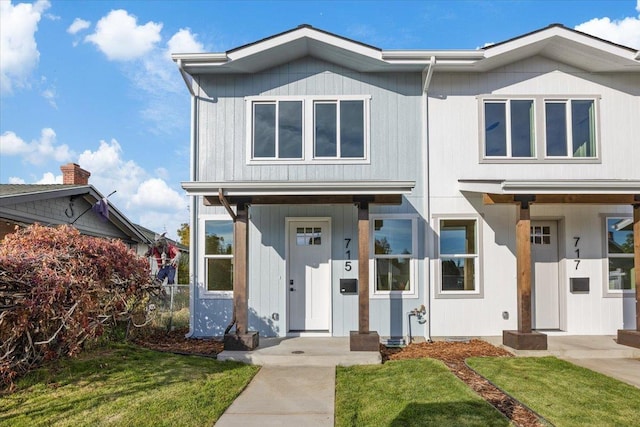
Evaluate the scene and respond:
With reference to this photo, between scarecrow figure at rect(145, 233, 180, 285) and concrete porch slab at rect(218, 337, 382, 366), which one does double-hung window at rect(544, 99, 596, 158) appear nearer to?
concrete porch slab at rect(218, 337, 382, 366)

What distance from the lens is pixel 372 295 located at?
8.58 meters

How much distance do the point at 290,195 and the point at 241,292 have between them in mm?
1804

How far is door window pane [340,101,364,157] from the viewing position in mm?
8797

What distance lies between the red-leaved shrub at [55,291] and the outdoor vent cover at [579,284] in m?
7.75

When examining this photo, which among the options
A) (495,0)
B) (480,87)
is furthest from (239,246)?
(495,0)

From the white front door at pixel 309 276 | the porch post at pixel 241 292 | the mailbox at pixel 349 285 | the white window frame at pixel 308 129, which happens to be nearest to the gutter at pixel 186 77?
the white window frame at pixel 308 129

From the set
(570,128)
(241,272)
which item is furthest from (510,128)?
(241,272)

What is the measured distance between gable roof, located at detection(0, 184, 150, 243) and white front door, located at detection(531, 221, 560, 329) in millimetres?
10236

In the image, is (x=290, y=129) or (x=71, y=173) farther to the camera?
(x=71, y=173)

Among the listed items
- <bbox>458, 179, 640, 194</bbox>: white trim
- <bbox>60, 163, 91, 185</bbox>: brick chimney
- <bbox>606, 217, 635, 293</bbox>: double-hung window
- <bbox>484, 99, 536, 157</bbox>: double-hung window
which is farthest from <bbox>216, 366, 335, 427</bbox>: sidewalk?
<bbox>60, 163, 91, 185</bbox>: brick chimney

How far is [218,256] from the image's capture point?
8.72 m

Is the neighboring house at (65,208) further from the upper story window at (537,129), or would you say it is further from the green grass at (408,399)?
the upper story window at (537,129)

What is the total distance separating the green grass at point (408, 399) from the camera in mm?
4434

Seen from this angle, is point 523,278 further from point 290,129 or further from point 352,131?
point 290,129
